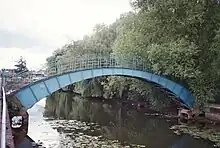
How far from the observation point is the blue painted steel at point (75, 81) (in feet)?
70.8

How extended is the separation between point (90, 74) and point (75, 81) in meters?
1.39

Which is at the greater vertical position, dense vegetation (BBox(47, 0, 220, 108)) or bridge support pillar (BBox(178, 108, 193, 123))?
dense vegetation (BBox(47, 0, 220, 108))

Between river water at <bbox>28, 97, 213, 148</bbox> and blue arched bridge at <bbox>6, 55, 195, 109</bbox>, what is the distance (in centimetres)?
225

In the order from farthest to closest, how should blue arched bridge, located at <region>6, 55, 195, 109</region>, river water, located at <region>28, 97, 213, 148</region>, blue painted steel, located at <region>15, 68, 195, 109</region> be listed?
1. blue arched bridge, located at <region>6, 55, 195, 109</region>
2. blue painted steel, located at <region>15, 68, 195, 109</region>
3. river water, located at <region>28, 97, 213, 148</region>

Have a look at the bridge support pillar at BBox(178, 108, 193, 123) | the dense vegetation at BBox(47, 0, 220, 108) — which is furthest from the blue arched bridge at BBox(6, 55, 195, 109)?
the dense vegetation at BBox(47, 0, 220, 108)

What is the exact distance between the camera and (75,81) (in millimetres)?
24016

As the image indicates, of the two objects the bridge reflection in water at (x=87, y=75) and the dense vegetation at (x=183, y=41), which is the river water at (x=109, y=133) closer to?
the bridge reflection in water at (x=87, y=75)

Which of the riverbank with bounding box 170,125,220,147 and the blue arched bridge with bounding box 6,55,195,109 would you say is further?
the blue arched bridge with bounding box 6,55,195,109

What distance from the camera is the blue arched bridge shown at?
21.8 m

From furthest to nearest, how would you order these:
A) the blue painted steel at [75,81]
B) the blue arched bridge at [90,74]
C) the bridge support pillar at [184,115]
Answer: the bridge support pillar at [184,115]
the blue arched bridge at [90,74]
the blue painted steel at [75,81]

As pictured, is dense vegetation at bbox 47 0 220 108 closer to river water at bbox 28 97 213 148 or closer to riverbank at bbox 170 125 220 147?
Result: river water at bbox 28 97 213 148

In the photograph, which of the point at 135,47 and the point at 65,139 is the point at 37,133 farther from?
the point at 135,47

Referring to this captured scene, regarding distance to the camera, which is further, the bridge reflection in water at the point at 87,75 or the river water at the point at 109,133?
the bridge reflection in water at the point at 87,75

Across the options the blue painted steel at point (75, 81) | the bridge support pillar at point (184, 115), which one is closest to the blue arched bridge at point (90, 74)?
the blue painted steel at point (75, 81)
